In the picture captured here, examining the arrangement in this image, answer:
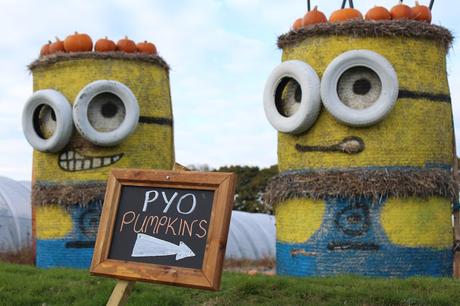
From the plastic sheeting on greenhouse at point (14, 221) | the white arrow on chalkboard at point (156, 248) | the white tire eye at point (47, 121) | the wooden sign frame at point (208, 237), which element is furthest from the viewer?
the plastic sheeting on greenhouse at point (14, 221)

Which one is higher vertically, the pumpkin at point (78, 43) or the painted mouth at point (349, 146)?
the pumpkin at point (78, 43)

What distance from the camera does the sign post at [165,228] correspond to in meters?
4.84

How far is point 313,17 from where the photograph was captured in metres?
10.6

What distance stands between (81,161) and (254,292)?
6.22 metres

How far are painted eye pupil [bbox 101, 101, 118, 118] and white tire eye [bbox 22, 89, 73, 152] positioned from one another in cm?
59

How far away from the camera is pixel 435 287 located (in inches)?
288

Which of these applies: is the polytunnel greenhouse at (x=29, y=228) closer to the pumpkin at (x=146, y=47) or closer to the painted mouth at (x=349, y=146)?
the pumpkin at (x=146, y=47)

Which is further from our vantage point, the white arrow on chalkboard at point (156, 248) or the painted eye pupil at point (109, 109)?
the painted eye pupil at point (109, 109)

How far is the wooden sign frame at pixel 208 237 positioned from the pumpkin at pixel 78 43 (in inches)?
309

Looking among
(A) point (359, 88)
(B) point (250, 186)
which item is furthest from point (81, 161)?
(B) point (250, 186)

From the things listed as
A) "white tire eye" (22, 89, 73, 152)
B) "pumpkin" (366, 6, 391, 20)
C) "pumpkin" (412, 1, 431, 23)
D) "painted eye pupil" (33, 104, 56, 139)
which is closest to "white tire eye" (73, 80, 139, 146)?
"white tire eye" (22, 89, 73, 152)

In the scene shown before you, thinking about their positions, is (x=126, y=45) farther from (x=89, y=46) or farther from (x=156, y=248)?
(x=156, y=248)

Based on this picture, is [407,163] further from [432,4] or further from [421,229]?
A: [432,4]

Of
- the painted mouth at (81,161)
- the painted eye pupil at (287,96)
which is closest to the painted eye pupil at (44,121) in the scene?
the painted mouth at (81,161)
